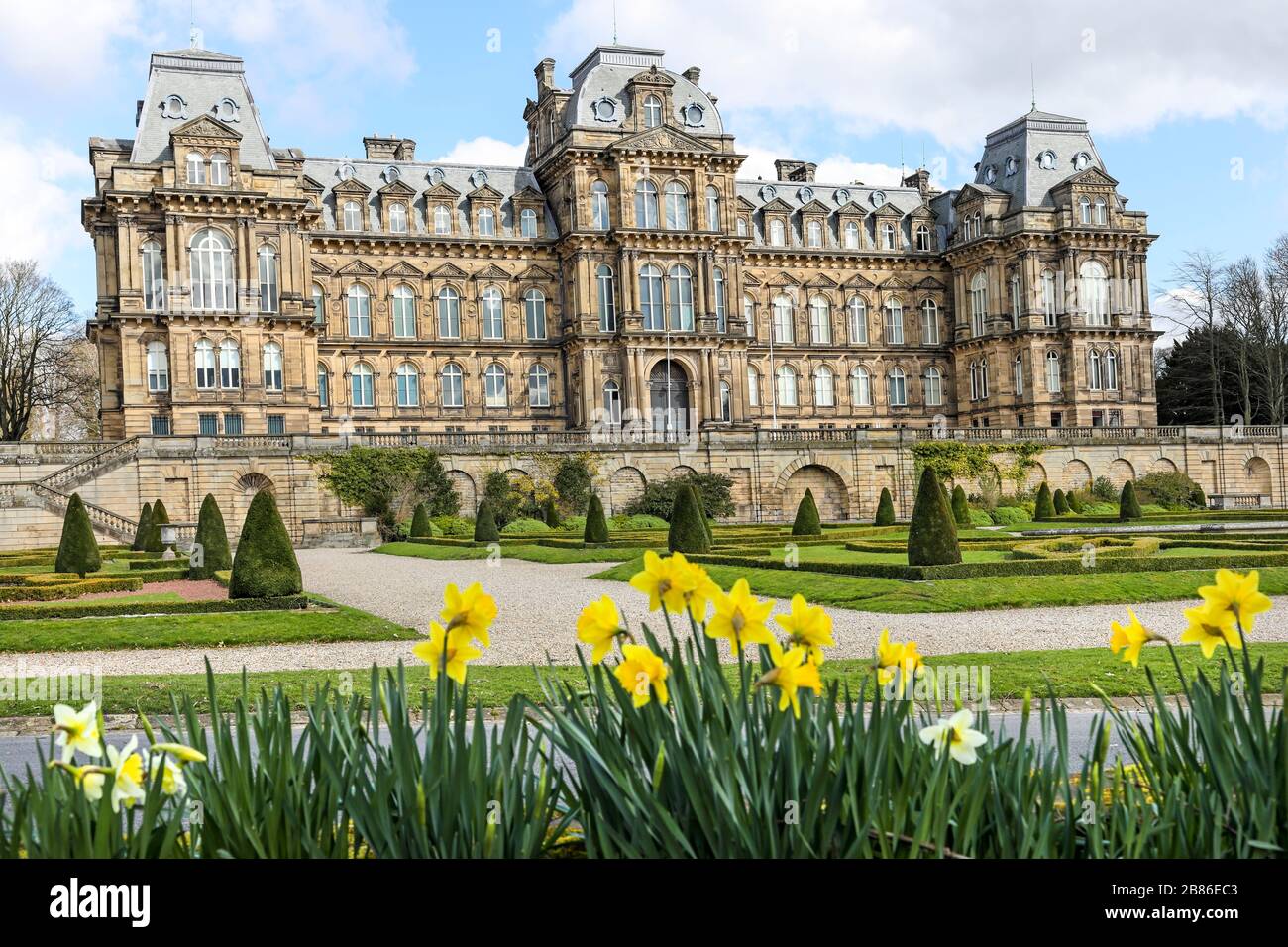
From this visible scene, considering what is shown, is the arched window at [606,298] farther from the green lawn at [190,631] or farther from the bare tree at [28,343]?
the green lawn at [190,631]

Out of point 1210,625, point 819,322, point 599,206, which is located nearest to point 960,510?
point 599,206

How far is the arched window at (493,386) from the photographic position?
6134 cm

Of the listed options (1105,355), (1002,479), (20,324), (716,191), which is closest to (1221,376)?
(1105,355)

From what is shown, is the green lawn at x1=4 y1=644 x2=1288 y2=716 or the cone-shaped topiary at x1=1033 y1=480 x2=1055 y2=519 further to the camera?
the cone-shaped topiary at x1=1033 y1=480 x2=1055 y2=519

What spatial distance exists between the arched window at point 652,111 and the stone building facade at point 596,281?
0.34 feet

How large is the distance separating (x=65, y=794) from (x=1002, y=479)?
54206 millimetres

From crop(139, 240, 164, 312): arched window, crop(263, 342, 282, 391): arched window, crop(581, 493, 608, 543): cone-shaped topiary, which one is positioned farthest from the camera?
crop(263, 342, 282, 391): arched window

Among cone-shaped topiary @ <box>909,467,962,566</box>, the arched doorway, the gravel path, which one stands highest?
the arched doorway

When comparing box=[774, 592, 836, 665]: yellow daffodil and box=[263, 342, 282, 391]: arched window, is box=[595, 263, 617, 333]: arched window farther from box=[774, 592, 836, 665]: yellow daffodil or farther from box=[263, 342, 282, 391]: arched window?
box=[774, 592, 836, 665]: yellow daffodil

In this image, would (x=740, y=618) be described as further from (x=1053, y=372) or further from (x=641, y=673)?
(x=1053, y=372)

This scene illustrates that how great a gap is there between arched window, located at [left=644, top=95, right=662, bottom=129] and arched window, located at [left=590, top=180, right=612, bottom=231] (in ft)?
11.8

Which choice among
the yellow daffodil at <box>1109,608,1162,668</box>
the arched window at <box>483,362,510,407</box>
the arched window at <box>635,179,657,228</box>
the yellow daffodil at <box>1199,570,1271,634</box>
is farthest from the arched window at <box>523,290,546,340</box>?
the yellow daffodil at <box>1199,570,1271,634</box>

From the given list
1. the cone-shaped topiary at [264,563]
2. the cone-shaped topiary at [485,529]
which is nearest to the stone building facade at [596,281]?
the cone-shaped topiary at [485,529]

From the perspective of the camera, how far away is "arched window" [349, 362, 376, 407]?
5962cm
